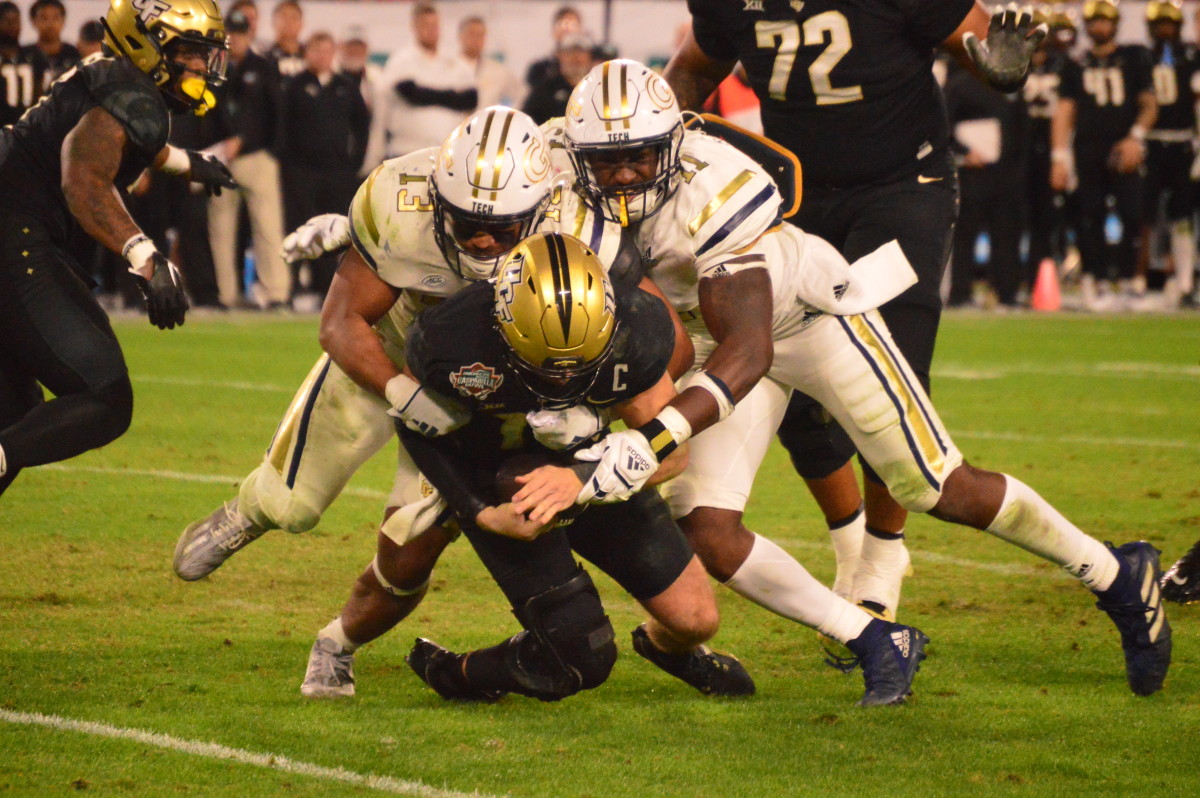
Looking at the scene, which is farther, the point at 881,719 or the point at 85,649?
the point at 85,649

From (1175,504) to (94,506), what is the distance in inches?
153

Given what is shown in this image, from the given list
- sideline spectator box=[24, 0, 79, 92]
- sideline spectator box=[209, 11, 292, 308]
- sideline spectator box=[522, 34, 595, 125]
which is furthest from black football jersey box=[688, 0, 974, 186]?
sideline spectator box=[24, 0, 79, 92]

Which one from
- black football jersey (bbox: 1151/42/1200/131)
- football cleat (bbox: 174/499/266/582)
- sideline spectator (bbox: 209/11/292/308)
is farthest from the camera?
black football jersey (bbox: 1151/42/1200/131)

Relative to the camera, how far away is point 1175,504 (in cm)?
597

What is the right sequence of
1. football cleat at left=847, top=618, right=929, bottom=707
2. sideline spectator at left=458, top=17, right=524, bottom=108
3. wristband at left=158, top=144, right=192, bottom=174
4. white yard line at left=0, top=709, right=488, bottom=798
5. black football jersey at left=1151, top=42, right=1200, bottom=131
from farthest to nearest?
black football jersey at left=1151, top=42, right=1200, bottom=131 → sideline spectator at left=458, top=17, right=524, bottom=108 → wristband at left=158, top=144, right=192, bottom=174 → football cleat at left=847, top=618, right=929, bottom=707 → white yard line at left=0, top=709, right=488, bottom=798

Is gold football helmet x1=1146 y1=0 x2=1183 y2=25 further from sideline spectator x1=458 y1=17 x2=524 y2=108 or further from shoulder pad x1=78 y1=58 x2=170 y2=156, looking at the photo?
shoulder pad x1=78 y1=58 x2=170 y2=156

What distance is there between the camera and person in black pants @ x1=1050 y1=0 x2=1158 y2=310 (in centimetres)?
1222

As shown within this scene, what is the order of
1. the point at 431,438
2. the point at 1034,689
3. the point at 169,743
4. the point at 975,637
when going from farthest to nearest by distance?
the point at 975,637
the point at 1034,689
the point at 431,438
the point at 169,743

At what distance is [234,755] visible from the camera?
332 cm

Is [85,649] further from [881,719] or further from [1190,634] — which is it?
[1190,634]

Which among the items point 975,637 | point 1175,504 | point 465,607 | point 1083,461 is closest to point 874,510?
point 975,637

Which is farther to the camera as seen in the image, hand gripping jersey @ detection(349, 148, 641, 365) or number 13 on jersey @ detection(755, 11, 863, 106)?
number 13 on jersey @ detection(755, 11, 863, 106)

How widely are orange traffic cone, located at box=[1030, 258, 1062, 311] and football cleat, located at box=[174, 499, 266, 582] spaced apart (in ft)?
32.7

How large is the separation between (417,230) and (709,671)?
1.22 meters
